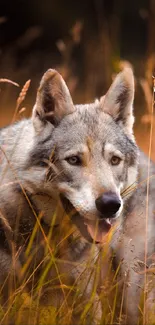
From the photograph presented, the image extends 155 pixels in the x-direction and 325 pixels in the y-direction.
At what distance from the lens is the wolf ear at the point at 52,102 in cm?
443

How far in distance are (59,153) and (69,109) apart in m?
0.38

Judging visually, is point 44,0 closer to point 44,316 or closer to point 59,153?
point 59,153

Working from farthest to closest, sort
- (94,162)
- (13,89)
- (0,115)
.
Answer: (13,89)
(0,115)
(94,162)

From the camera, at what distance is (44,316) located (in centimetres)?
347

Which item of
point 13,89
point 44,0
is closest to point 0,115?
point 13,89

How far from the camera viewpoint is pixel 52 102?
179 inches

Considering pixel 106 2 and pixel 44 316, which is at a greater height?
pixel 106 2

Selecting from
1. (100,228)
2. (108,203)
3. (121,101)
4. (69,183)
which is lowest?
(100,228)

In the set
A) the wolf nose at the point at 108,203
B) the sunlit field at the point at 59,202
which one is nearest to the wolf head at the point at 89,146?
the wolf nose at the point at 108,203

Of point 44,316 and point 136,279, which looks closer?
point 44,316

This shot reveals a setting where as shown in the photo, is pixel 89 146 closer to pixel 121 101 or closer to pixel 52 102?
pixel 52 102

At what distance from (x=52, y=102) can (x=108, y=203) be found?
90 cm

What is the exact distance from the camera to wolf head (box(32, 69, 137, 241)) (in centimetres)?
408

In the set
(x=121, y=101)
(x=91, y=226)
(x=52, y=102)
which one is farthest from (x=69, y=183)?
(x=121, y=101)
